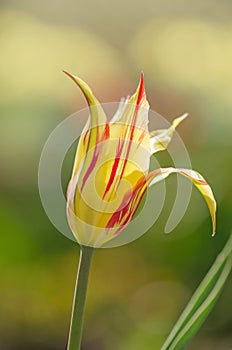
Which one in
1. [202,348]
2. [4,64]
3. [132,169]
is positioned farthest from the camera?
[4,64]

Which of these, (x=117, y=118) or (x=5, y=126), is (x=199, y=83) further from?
(x=117, y=118)

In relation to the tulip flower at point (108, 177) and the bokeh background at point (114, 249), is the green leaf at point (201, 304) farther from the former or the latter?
the bokeh background at point (114, 249)

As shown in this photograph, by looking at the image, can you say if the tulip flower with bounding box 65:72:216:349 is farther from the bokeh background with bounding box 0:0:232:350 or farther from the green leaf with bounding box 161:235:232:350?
the bokeh background with bounding box 0:0:232:350

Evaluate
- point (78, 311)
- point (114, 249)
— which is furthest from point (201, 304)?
point (114, 249)

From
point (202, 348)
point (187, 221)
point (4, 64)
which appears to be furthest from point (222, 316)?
point (4, 64)

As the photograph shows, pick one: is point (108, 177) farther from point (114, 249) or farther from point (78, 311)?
point (114, 249)

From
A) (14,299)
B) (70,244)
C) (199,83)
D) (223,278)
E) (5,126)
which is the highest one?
(223,278)
